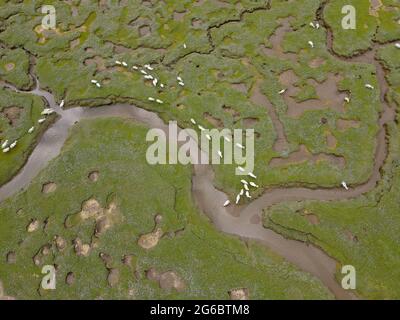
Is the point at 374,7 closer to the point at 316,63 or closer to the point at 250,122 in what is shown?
the point at 316,63

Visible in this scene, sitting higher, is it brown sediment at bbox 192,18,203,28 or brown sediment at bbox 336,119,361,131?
brown sediment at bbox 192,18,203,28

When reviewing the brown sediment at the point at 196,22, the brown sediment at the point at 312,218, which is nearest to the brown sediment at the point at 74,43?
the brown sediment at the point at 196,22

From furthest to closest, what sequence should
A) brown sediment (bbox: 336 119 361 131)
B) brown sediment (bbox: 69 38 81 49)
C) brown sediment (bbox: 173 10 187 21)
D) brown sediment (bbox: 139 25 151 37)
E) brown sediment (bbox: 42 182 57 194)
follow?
brown sediment (bbox: 173 10 187 21), brown sediment (bbox: 139 25 151 37), brown sediment (bbox: 69 38 81 49), brown sediment (bbox: 336 119 361 131), brown sediment (bbox: 42 182 57 194)

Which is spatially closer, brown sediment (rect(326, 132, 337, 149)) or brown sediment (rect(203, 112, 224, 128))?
brown sediment (rect(326, 132, 337, 149))

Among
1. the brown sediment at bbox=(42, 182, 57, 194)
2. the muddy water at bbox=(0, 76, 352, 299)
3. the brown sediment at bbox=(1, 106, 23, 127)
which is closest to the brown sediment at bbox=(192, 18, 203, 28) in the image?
the muddy water at bbox=(0, 76, 352, 299)

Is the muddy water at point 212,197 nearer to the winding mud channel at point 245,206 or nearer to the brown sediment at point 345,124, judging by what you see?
the winding mud channel at point 245,206

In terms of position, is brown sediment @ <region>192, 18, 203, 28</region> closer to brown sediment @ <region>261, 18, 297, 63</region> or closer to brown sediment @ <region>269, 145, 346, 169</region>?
brown sediment @ <region>261, 18, 297, 63</region>

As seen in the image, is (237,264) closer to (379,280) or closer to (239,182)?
(239,182)

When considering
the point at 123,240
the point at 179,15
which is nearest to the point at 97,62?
the point at 179,15
